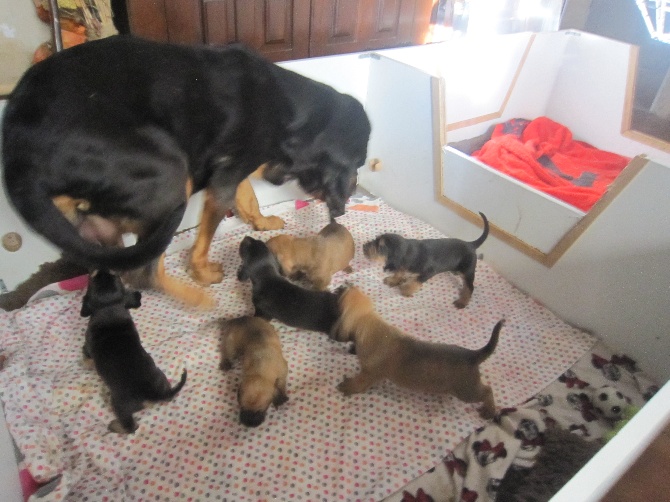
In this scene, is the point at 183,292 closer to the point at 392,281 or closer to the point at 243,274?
the point at 243,274

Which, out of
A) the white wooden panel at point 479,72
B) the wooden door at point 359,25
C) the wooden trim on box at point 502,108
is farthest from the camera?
the wooden door at point 359,25

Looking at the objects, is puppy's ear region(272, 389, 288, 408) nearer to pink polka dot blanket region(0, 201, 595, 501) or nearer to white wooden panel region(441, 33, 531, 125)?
pink polka dot blanket region(0, 201, 595, 501)

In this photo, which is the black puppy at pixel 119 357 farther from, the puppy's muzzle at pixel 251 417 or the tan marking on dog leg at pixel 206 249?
the tan marking on dog leg at pixel 206 249

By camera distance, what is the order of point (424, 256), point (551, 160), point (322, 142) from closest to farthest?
point (322, 142)
point (424, 256)
point (551, 160)

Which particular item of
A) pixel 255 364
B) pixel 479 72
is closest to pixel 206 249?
pixel 255 364

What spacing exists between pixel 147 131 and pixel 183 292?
621 millimetres

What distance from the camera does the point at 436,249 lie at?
1729 mm

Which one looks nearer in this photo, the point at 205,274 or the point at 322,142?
the point at 322,142

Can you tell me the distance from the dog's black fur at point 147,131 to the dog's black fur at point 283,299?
204mm

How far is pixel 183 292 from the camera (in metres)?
1.66

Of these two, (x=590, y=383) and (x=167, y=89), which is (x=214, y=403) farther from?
(x=590, y=383)

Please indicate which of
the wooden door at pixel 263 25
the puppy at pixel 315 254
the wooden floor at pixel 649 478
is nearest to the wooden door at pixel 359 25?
the wooden door at pixel 263 25

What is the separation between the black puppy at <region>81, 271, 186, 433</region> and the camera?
1.23 metres

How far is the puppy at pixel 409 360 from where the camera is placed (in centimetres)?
132
